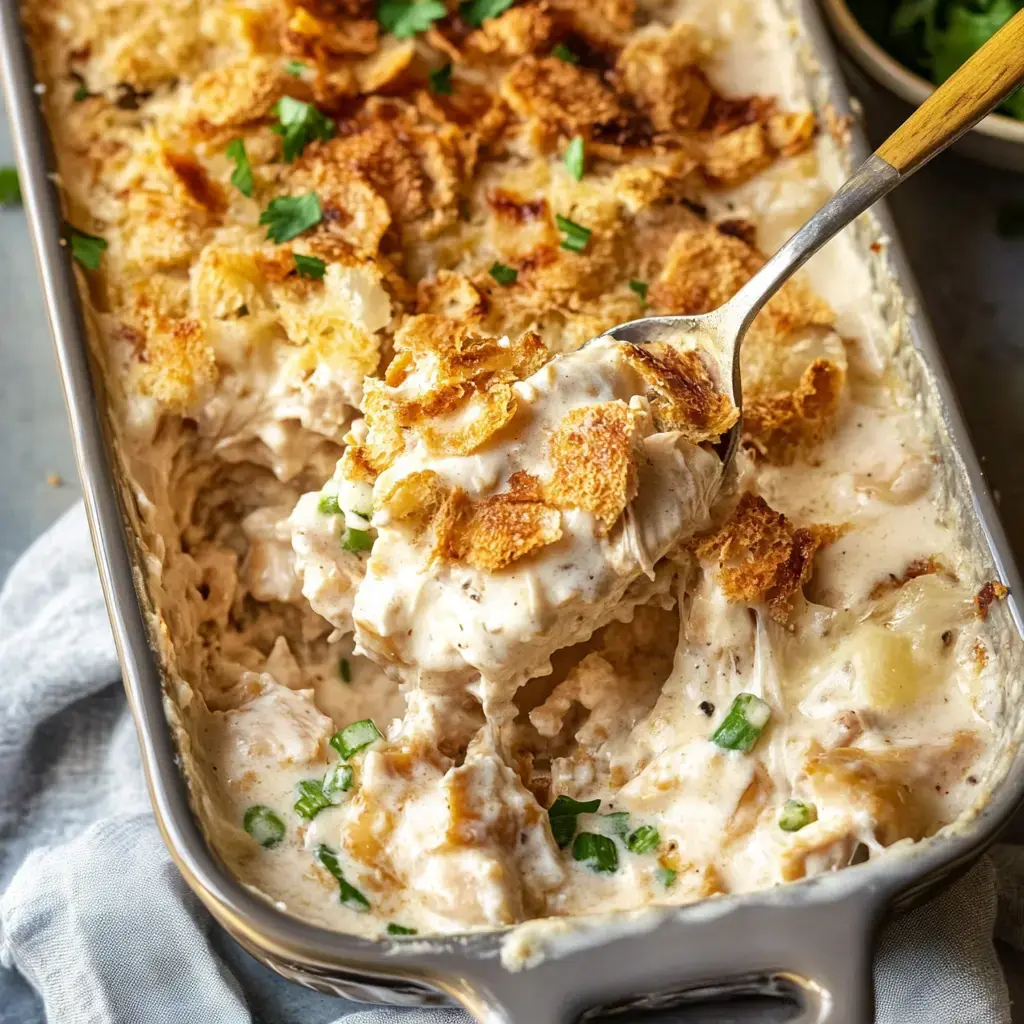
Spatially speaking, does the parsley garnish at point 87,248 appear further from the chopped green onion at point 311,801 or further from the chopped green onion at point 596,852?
the chopped green onion at point 596,852

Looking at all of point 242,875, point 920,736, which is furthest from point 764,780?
point 242,875

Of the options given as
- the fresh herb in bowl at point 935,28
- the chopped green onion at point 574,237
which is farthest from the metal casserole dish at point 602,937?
the fresh herb in bowl at point 935,28

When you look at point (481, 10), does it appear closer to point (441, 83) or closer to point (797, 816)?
point (441, 83)

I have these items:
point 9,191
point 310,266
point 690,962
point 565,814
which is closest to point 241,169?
point 310,266

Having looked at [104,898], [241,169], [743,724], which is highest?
[241,169]

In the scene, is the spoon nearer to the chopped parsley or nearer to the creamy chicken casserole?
the creamy chicken casserole

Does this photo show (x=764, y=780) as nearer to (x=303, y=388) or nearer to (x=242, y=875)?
(x=242, y=875)

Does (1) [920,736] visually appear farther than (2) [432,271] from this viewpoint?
No
